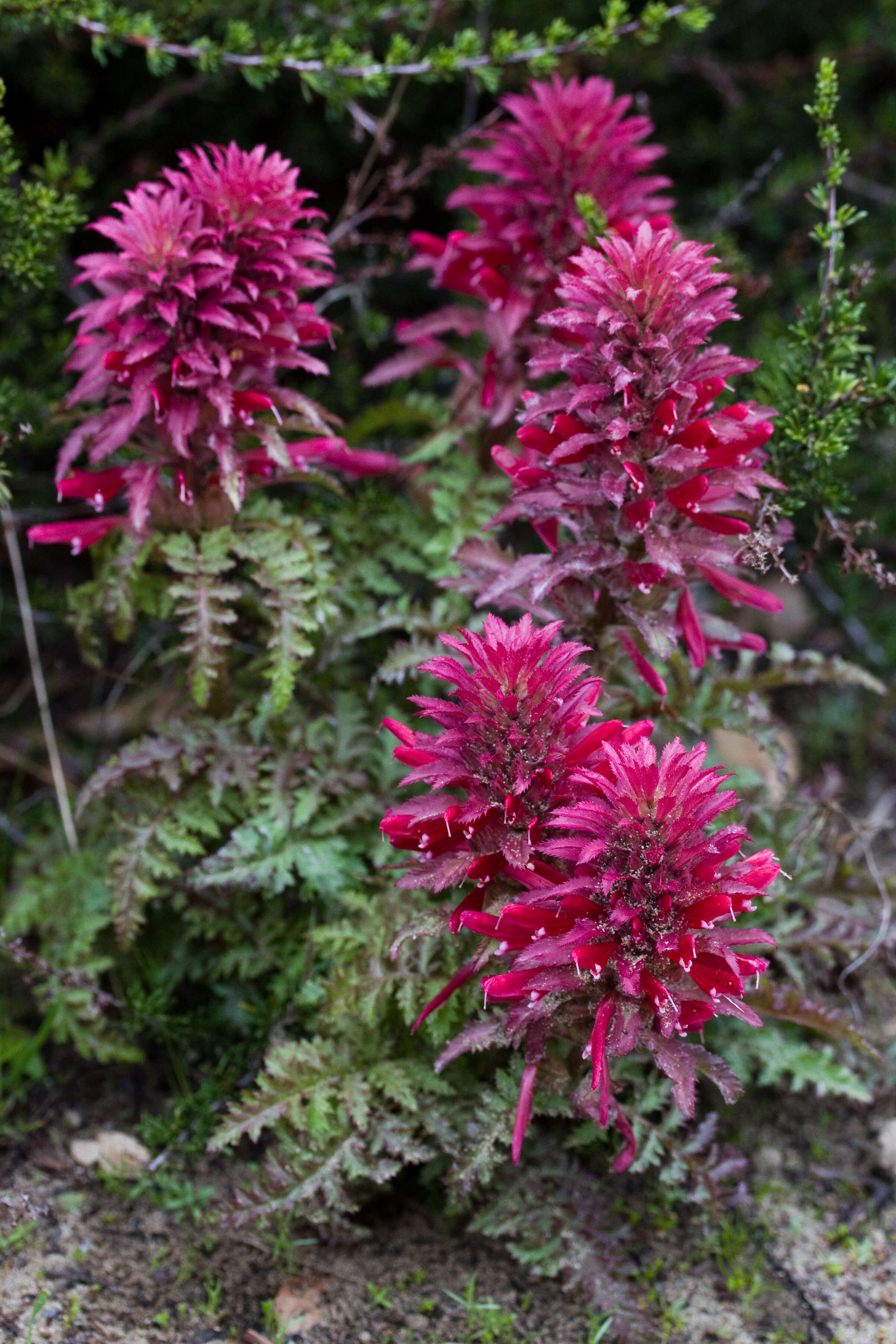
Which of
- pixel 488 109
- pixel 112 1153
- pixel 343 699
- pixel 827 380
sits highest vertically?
pixel 488 109

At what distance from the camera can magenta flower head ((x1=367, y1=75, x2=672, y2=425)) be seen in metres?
2.40

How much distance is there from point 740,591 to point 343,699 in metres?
0.95

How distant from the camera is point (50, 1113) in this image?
2492mm

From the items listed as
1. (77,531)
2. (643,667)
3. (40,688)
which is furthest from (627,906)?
(40,688)

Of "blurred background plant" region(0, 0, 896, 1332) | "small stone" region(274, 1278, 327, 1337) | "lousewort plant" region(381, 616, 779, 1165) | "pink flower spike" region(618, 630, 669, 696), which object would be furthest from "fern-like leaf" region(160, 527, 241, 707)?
"small stone" region(274, 1278, 327, 1337)

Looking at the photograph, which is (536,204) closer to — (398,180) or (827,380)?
(398,180)

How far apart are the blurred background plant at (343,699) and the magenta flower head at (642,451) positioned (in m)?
0.16

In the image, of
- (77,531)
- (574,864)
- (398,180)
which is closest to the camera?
(574,864)

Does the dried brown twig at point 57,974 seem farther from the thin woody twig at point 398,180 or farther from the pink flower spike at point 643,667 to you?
the thin woody twig at point 398,180

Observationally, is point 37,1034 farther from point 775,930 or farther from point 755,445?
point 755,445

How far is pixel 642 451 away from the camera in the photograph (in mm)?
1927

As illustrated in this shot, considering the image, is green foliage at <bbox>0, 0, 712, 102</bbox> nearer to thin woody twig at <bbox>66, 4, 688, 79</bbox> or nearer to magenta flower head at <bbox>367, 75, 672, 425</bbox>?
thin woody twig at <bbox>66, 4, 688, 79</bbox>

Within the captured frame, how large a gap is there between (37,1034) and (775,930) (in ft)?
5.59

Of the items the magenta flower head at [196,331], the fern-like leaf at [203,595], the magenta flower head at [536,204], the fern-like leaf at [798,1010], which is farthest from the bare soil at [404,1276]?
the magenta flower head at [536,204]
